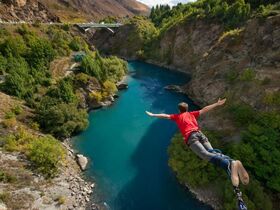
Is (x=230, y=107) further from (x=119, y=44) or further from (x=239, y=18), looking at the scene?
(x=119, y=44)

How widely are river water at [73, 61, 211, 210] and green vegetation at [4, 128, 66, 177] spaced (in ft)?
12.7

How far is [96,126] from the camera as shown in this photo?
48.4m

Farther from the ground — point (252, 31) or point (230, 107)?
point (252, 31)

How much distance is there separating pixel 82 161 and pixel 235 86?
22.8 meters

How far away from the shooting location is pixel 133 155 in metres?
40.2

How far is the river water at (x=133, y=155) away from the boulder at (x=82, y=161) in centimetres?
66

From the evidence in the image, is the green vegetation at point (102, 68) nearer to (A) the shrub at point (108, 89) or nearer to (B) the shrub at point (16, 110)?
(A) the shrub at point (108, 89)

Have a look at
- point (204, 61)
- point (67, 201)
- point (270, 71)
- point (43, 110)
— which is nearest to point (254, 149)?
point (270, 71)

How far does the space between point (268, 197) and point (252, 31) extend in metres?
32.4

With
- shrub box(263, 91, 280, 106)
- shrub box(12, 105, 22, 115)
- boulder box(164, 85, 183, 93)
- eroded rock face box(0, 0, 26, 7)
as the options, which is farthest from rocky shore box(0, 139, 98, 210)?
eroded rock face box(0, 0, 26, 7)

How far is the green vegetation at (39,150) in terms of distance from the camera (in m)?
34.2

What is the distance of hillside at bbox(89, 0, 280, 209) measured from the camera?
30.8 metres

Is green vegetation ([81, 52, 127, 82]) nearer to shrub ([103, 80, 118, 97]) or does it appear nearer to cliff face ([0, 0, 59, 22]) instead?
shrub ([103, 80, 118, 97])

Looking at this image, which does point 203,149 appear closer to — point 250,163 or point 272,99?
point 250,163
